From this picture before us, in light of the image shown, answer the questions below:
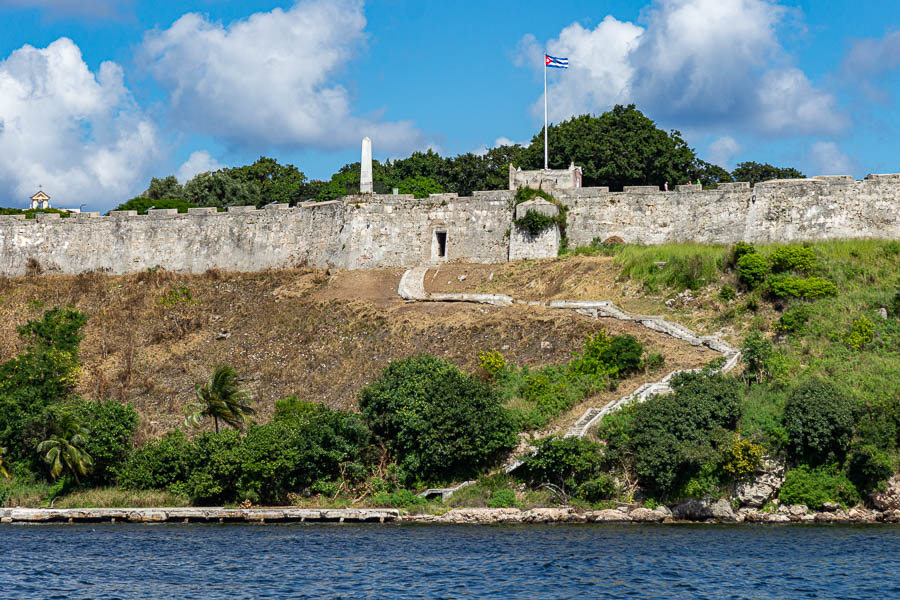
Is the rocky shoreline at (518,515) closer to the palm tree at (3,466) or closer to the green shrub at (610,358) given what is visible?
the palm tree at (3,466)

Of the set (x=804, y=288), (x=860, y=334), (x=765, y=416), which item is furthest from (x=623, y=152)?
(x=765, y=416)

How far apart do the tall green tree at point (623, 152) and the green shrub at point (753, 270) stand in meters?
19.2

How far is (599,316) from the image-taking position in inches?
1513

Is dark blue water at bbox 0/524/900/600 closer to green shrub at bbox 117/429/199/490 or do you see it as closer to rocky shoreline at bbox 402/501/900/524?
rocky shoreline at bbox 402/501/900/524

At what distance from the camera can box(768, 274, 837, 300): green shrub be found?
1438 inches

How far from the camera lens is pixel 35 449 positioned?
34.5 m

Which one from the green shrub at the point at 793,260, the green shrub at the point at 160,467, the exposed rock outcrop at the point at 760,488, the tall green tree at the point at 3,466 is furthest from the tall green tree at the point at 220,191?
the exposed rock outcrop at the point at 760,488

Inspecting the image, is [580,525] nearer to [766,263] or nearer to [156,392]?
[766,263]

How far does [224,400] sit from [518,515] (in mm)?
9930

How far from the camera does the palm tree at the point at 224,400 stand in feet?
113

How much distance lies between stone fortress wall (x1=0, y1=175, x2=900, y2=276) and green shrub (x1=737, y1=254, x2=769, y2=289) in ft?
11.1

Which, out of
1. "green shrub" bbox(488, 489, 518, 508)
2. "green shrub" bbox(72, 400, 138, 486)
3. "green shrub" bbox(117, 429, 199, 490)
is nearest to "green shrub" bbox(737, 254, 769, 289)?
"green shrub" bbox(488, 489, 518, 508)

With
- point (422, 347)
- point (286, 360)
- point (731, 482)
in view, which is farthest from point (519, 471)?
point (286, 360)

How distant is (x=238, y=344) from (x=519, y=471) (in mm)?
14456
